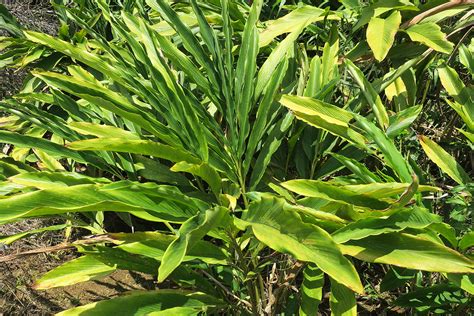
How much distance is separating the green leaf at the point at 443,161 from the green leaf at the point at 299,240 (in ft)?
1.72

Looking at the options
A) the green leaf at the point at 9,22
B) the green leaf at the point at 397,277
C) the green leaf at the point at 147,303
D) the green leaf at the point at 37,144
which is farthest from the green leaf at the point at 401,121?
the green leaf at the point at 9,22

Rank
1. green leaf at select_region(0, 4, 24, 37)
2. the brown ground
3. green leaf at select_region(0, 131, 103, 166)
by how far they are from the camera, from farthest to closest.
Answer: green leaf at select_region(0, 4, 24, 37), the brown ground, green leaf at select_region(0, 131, 103, 166)

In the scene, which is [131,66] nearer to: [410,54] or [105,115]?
[105,115]

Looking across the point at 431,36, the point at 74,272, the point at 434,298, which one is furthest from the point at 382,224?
the point at 431,36

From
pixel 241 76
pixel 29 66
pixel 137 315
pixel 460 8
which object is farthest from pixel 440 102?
pixel 29 66

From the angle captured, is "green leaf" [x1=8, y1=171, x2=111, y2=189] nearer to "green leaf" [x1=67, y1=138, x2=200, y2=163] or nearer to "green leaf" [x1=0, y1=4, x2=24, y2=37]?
"green leaf" [x1=67, y1=138, x2=200, y2=163]

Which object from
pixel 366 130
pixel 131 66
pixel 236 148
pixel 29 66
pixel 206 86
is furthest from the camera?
pixel 29 66

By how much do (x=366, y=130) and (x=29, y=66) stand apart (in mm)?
1917

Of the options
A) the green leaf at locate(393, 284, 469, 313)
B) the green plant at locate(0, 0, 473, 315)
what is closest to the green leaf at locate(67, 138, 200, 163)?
the green plant at locate(0, 0, 473, 315)

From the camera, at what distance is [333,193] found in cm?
136

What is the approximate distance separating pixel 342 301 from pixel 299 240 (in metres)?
0.27

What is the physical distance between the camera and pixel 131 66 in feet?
6.17

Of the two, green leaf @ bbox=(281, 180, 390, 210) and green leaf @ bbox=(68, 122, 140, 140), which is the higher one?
green leaf @ bbox=(68, 122, 140, 140)

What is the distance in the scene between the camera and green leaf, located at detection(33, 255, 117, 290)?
4.50 ft
